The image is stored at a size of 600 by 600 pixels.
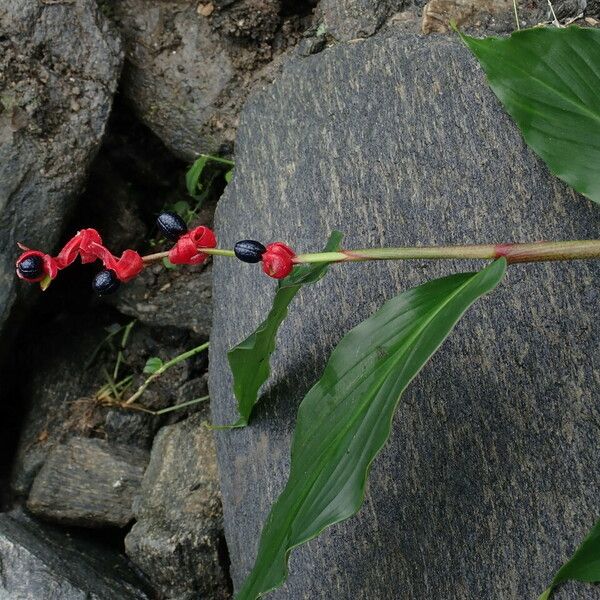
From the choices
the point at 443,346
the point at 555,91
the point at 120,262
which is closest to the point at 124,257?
the point at 120,262

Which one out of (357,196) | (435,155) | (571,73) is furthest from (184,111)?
(571,73)

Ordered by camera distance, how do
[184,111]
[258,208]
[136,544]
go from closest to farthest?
[258,208], [136,544], [184,111]

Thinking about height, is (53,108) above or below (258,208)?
above

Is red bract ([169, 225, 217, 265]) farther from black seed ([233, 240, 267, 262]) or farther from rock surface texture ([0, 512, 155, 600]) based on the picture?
rock surface texture ([0, 512, 155, 600])

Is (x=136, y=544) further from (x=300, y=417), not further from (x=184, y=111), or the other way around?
(x=184, y=111)

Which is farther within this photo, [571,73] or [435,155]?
[435,155]

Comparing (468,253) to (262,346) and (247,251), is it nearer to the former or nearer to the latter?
(247,251)

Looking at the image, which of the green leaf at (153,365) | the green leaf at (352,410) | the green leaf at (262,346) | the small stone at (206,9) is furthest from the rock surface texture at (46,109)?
the green leaf at (352,410)
